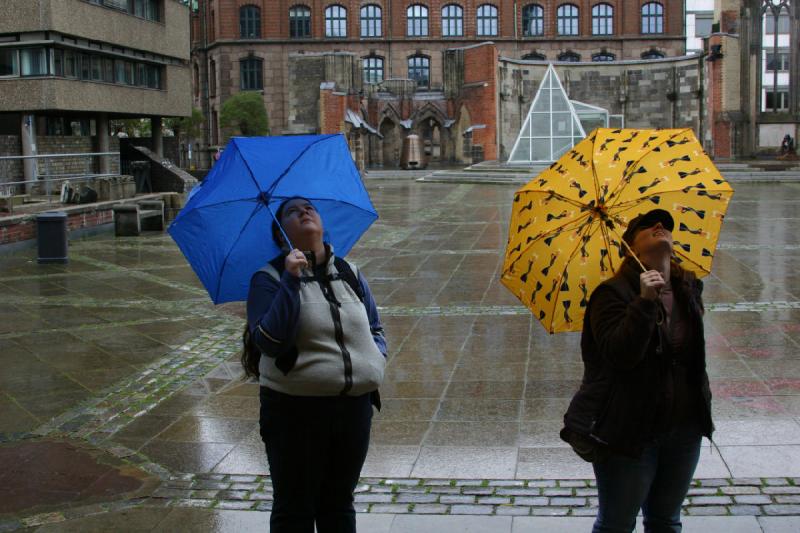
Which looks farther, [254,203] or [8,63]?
[8,63]

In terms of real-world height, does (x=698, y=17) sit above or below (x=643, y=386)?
above

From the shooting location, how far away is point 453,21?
69.4m

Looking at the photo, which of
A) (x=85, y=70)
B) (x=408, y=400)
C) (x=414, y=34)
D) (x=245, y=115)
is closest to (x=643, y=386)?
(x=408, y=400)

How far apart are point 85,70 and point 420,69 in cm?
4194

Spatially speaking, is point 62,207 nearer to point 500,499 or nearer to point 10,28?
point 10,28

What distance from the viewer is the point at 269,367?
414 centimetres

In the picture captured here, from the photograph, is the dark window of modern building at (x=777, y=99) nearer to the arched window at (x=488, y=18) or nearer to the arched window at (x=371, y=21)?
the arched window at (x=488, y=18)

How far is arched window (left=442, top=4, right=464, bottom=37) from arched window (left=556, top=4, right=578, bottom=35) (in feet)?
21.6

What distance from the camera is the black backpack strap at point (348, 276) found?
13.7ft

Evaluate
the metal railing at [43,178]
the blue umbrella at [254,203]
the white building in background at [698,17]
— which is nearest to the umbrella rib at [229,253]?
the blue umbrella at [254,203]

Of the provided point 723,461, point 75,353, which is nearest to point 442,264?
point 75,353

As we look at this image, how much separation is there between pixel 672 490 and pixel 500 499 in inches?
71.4

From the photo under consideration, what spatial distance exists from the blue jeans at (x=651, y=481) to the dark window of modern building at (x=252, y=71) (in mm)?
67039

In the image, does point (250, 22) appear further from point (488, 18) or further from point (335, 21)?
point (488, 18)
